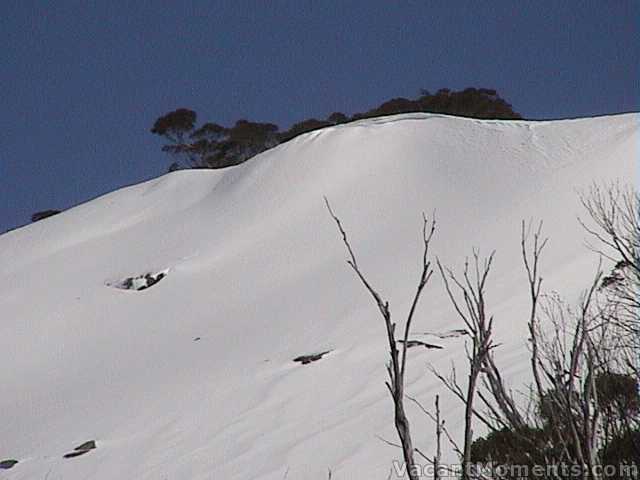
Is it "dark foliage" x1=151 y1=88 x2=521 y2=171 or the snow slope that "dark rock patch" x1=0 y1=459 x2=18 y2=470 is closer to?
the snow slope

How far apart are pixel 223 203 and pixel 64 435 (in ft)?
31.0

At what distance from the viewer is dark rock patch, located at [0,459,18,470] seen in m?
10.2

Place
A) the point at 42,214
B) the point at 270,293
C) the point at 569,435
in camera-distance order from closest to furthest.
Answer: the point at 569,435, the point at 270,293, the point at 42,214

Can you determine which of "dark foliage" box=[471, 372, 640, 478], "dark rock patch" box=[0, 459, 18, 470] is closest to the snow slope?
"dark rock patch" box=[0, 459, 18, 470]

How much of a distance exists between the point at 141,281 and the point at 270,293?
296cm

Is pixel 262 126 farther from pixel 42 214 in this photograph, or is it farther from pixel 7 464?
pixel 7 464

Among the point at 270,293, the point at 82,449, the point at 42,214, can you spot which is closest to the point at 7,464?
the point at 82,449

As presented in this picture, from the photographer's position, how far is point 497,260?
543 inches

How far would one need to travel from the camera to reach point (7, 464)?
10250 millimetres

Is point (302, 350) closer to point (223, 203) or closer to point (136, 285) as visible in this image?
point (136, 285)

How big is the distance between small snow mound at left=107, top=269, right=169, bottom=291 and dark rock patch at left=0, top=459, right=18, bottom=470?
6.33 m

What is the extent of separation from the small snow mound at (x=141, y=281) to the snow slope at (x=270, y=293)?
0.13 m

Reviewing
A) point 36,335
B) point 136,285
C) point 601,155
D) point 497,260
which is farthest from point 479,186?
point 36,335

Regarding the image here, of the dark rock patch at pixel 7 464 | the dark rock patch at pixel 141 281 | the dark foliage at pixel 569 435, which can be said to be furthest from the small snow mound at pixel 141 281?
the dark foliage at pixel 569 435
